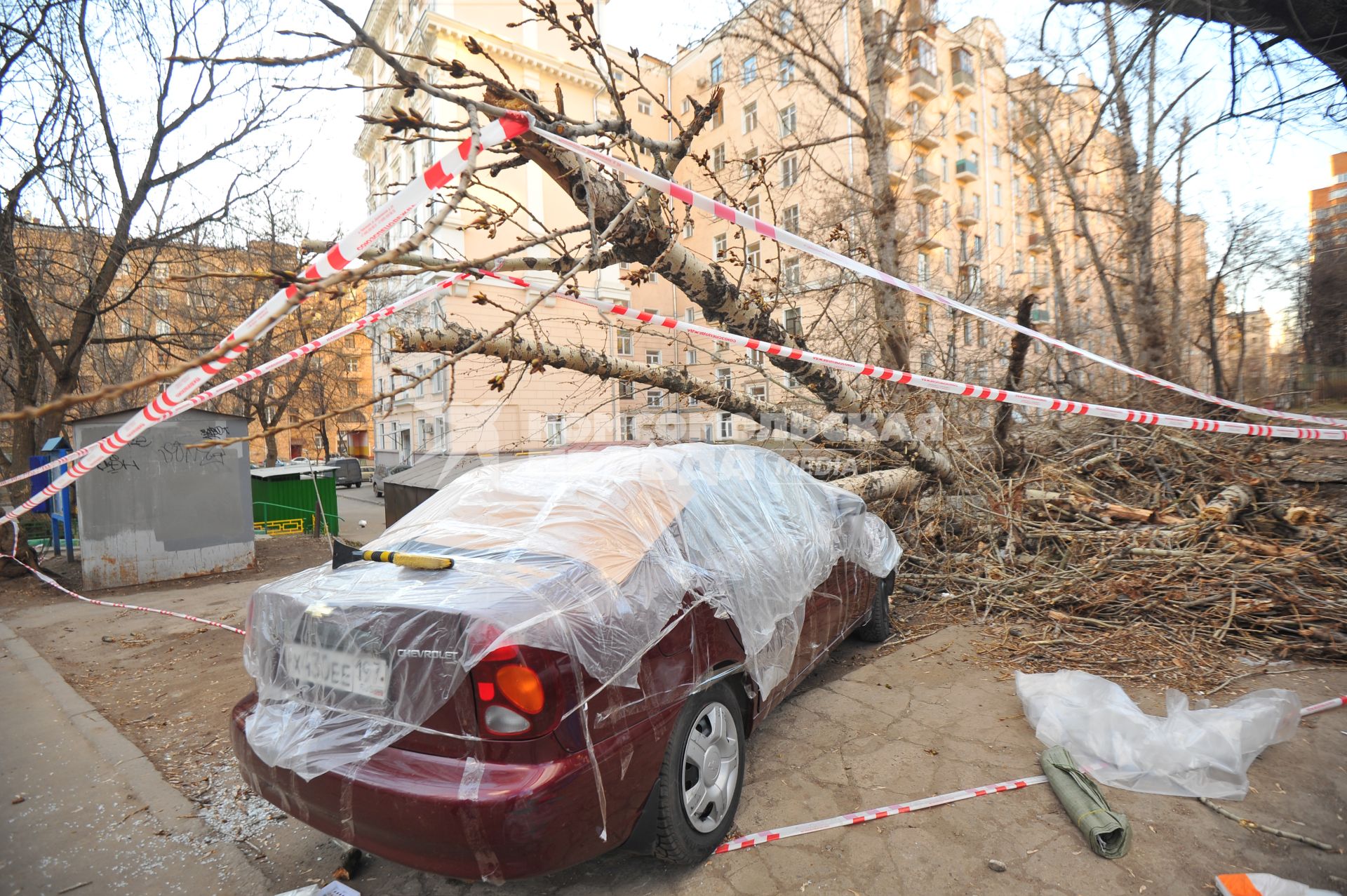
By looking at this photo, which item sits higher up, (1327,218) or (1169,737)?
(1327,218)

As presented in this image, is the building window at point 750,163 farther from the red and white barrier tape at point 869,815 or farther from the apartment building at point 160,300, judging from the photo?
the red and white barrier tape at point 869,815

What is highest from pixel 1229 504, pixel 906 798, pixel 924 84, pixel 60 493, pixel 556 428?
pixel 924 84

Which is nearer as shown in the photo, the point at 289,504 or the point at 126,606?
the point at 126,606

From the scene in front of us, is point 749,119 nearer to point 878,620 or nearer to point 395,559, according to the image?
point 878,620

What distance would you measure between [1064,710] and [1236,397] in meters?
7.29

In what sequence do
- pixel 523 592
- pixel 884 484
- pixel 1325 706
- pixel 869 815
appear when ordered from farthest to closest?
pixel 884 484
pixel 1325 706
pixel 869 815
pixel 523 592

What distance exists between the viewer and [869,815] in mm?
2725

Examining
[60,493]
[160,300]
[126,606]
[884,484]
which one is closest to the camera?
[884,484]

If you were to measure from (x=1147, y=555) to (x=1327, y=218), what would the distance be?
9.19 m

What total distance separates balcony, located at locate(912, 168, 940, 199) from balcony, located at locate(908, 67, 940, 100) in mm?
3486

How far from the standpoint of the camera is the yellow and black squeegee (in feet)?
7.73

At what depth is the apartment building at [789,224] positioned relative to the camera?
6.20 meters

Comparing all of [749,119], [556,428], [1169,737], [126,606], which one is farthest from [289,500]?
[749,119]

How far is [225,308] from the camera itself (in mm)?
14055
